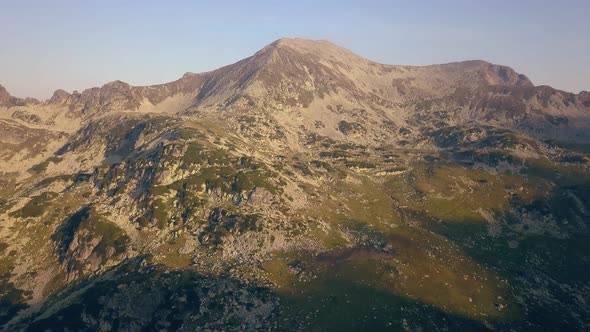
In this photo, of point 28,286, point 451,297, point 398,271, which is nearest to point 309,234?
point 398,271

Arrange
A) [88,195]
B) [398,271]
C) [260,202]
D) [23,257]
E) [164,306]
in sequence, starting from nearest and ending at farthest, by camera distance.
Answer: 1. [164,306]
2. [398,271]
3. [23,257]
4. [260,202]
5. [88,195]

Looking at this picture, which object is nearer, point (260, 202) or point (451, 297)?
point (451, 297)

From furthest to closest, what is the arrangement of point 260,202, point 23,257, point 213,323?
point 260,202
point 23,257
point 213,323

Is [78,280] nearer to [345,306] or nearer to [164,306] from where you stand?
[164,306]

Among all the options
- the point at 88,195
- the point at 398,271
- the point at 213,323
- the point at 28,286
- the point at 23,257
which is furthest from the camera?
the point at 88,195

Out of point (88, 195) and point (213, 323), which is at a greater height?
point (88, 195)

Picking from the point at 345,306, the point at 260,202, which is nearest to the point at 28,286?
the point at 260,202

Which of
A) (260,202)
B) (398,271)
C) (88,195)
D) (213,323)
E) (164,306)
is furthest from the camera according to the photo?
(88,195)

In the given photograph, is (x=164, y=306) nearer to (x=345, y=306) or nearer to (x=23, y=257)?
(x=345, y=306)

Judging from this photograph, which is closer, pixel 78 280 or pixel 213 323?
pixel 213 323
